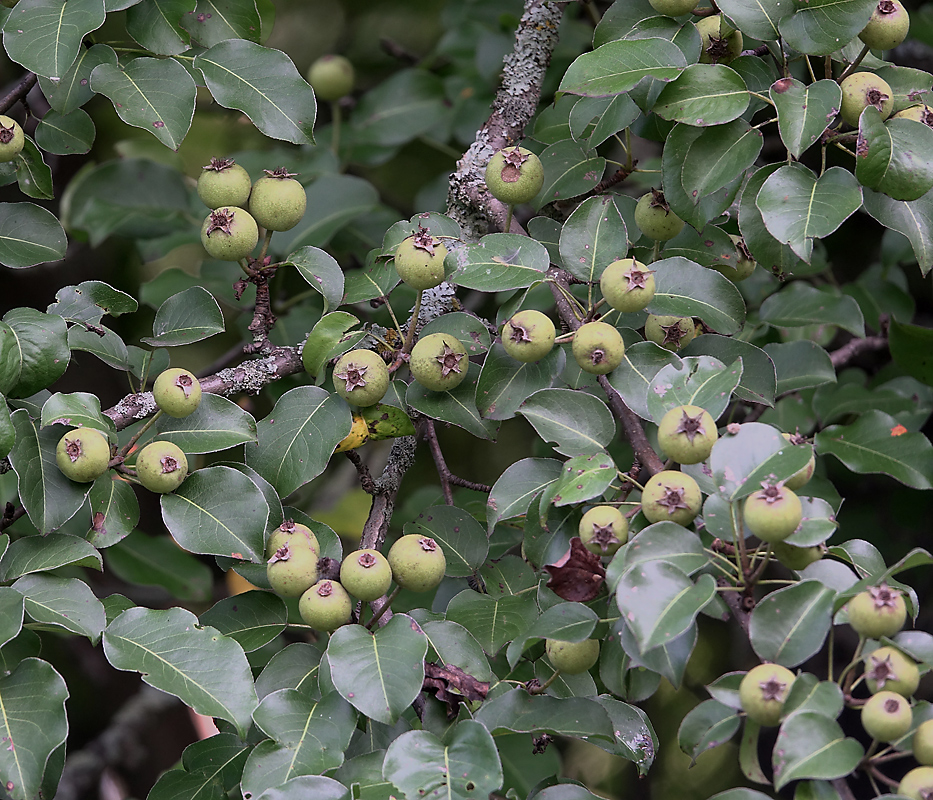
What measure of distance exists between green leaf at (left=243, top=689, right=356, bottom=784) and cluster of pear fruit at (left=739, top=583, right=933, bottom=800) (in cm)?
42

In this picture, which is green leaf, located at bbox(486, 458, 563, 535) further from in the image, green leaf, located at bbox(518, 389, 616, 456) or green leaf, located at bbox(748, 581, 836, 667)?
green leaf, located at bbox(748, 581, 836, 667)

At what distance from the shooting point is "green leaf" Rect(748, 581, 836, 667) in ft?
2.67

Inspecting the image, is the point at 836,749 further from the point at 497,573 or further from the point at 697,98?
the point at 697,98

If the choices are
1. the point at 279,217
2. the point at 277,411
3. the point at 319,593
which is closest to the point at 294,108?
the point at 279,217

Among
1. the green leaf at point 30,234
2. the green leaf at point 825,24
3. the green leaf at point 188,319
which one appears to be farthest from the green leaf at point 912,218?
the green leaf at point 30,234

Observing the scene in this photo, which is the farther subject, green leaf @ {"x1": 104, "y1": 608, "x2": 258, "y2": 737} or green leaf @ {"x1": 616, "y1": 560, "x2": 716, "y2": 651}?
green leaf @ {"x1": 104, "y1": 608, "x2": 258, "y2": 737}

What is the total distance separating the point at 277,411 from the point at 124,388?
1.63 metres

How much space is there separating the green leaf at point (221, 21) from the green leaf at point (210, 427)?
1.80 ft

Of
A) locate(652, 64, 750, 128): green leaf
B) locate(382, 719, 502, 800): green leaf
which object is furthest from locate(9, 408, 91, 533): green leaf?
locate(652, 64, 750, 128): green leaf

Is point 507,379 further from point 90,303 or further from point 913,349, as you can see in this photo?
point 913,349

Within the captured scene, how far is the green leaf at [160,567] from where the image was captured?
75.8 inches

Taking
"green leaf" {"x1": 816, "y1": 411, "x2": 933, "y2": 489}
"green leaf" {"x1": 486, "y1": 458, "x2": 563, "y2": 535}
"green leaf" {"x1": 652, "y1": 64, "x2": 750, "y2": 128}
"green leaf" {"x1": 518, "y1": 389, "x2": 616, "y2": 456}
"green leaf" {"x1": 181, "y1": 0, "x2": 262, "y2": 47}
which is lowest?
"green leaf" {"x1": 816, "y1": 411, "x2": 933, "y2": 489}

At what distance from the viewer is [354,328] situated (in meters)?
1.19

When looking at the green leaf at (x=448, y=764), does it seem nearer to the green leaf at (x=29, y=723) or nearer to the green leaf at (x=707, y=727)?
the green leaf at (x=707, y=727)
